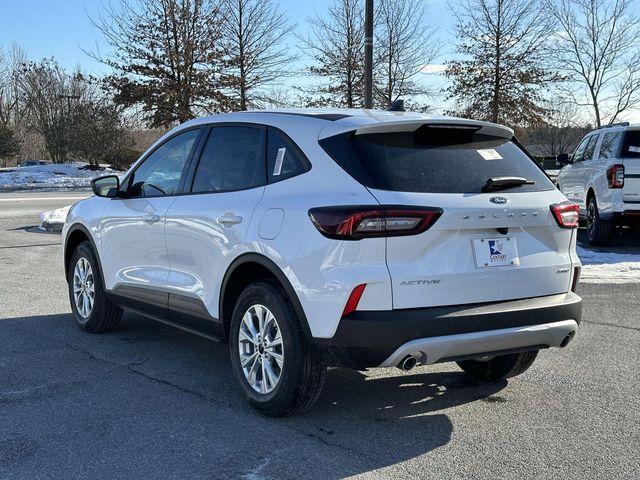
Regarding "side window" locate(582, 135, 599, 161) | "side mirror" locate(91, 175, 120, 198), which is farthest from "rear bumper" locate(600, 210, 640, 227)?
"side mirror" locate(91, 175, 120, 198)

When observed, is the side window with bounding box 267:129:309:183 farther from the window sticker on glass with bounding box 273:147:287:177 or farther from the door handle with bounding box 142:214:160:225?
the door handle with bounding box 142:214:160:225

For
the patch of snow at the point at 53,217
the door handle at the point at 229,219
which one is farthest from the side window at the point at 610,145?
the patch of snow at the point at 53,217

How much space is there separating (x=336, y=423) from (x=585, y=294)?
502cm

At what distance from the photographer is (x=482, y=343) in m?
3.89

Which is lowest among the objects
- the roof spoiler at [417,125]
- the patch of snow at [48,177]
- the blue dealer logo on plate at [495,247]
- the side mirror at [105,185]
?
the patch of snow at [48,177]

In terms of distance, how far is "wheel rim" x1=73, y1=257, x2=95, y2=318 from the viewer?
643 cm

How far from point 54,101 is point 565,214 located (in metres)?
50.8

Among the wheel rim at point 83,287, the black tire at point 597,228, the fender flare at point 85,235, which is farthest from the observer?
the black tire at point 597,228

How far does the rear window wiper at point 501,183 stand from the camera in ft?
13.4

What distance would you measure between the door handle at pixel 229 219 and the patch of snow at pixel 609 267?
6022mm

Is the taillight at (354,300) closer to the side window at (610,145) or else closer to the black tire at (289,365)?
the black tire at (289,365)

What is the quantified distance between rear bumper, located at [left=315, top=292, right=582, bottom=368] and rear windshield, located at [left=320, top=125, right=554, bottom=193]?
2.13 ft

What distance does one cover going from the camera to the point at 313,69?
30.9m

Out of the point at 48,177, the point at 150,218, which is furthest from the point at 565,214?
the point at 48,177
